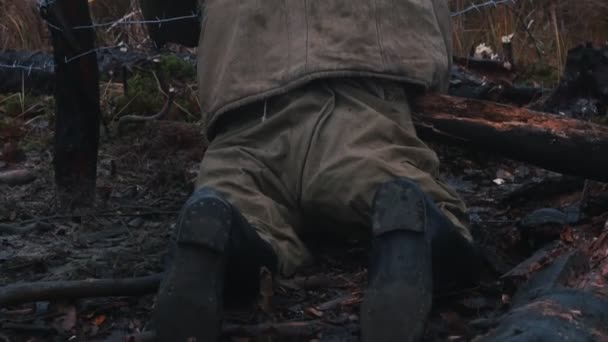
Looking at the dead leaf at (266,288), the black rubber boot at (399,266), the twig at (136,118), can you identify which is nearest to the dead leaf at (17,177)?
the twig at (136,118)

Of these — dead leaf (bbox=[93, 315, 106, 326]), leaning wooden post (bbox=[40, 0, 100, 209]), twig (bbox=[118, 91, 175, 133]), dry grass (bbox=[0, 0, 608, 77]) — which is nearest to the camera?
dead leaf (bbox=[93, 315, 106, 326])

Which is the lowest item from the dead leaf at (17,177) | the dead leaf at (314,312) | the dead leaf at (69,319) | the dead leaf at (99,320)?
the dead leaf at (17,177)

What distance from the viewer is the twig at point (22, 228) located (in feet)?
11.9

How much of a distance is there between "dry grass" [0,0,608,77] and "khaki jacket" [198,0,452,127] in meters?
3.84

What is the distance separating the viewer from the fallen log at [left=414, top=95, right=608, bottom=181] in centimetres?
293

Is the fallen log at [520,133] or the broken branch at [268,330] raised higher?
the fallen log at [520,133]

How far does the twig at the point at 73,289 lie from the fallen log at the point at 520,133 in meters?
0.88

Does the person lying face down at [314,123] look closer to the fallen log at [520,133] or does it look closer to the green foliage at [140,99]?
the fallen log at [520,133]

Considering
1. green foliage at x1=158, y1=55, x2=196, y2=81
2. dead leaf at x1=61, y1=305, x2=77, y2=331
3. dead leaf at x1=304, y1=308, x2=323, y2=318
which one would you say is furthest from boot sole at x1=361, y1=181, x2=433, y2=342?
green foliage at x1=158, y1=55, x2=196, y2=81

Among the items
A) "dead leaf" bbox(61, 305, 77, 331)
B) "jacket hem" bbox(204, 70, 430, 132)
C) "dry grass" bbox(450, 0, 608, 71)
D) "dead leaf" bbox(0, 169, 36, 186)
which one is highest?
"jacket hem" bbox(204, 70, 430, 132)

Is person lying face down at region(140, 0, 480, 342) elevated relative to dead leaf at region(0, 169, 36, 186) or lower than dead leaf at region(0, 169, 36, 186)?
A: elevated

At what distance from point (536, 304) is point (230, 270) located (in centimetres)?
69

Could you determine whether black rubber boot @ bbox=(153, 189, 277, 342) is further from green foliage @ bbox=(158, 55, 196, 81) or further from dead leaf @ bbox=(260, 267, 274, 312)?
green foliage @ bbox=(158, 55, 196, 81)

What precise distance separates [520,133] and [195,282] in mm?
1135
